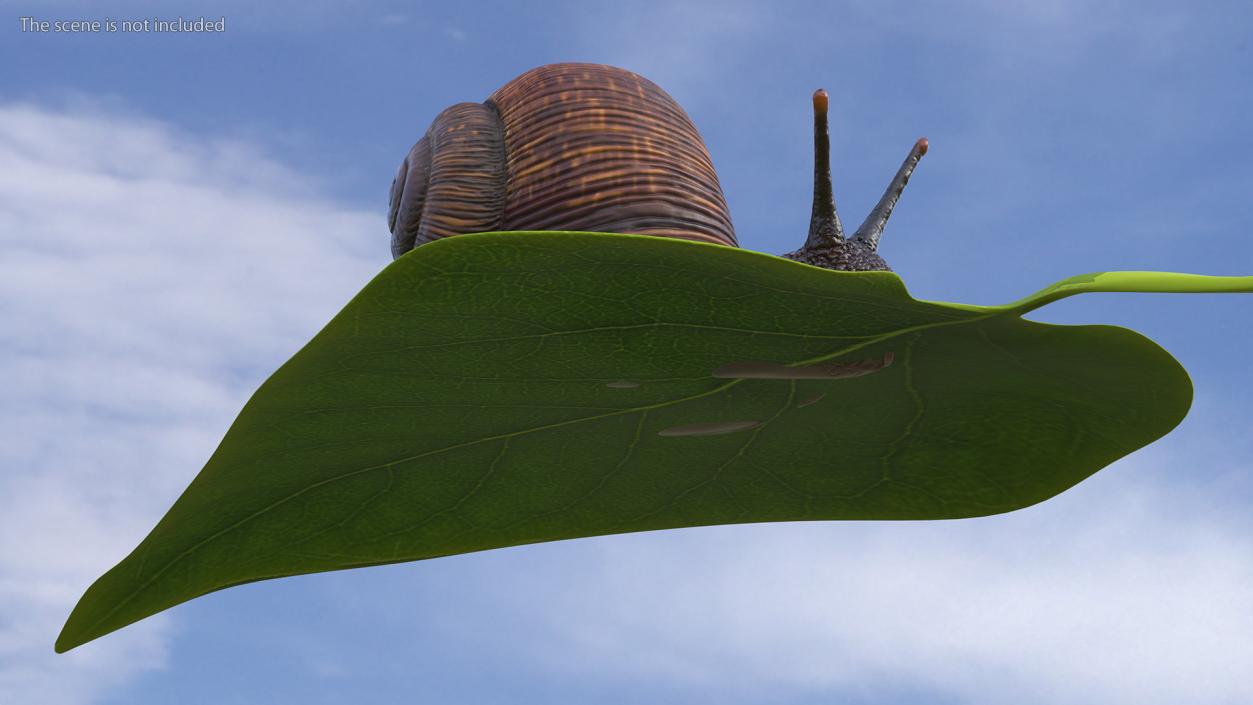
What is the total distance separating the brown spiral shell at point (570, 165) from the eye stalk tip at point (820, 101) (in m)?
0.15

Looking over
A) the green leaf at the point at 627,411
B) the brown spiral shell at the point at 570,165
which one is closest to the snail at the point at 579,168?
the brown spiral shell at the point at 570,165

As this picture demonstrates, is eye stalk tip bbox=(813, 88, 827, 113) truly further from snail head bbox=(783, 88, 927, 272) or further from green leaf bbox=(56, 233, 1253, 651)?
green leaf bbox=(56, 233, 1253, 651)

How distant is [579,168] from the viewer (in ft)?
4.16

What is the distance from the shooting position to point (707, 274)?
2.67 ft

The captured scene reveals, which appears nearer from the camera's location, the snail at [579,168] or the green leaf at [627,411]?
the green leaf at [627,411]

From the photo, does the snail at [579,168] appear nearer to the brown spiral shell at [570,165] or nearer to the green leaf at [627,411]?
the brown spiral shell at [570,165]

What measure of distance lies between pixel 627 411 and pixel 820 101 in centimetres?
42

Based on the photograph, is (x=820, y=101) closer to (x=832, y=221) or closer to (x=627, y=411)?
(x=832, y=221)

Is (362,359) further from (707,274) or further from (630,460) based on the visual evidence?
(630,460)

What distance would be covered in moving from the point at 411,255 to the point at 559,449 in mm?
385

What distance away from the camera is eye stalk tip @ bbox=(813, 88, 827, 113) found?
1229 millimetres

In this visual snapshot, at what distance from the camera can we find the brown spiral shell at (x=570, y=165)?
126cm

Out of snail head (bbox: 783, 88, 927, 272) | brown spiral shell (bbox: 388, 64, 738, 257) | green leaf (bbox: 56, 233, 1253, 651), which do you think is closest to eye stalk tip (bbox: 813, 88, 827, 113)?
snail head (bbox: 783, 88, 927, 272)

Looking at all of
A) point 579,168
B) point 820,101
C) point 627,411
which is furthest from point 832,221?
point 627,411
